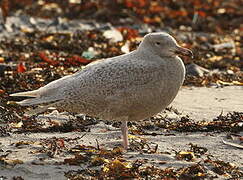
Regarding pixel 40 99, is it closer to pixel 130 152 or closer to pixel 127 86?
pixel 127 86

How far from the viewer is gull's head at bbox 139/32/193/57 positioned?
5.82 meters

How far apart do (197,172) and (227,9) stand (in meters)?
11.4

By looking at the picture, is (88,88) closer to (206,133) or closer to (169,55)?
(169,55)

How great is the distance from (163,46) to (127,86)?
1.87 feet

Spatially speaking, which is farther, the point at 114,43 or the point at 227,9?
the point at 227,9

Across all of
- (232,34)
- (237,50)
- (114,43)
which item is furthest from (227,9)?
(114,43)

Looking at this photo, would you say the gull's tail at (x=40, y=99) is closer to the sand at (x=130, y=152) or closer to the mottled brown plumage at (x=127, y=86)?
the mottled brown plumage at (x=127, y=86)

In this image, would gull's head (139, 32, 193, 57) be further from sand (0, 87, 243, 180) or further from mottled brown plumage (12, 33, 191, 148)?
sand (0, 87, 243, 180)

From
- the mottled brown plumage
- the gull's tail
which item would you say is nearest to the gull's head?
the mottled brown plumage

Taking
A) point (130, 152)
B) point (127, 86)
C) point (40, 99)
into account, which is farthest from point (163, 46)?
point (40, 99)

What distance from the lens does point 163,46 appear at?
586cm

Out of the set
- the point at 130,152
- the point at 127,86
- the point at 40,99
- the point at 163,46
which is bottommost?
the point at 130,152

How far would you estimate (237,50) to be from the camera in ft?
39.0

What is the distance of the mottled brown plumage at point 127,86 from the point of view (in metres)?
5.61
